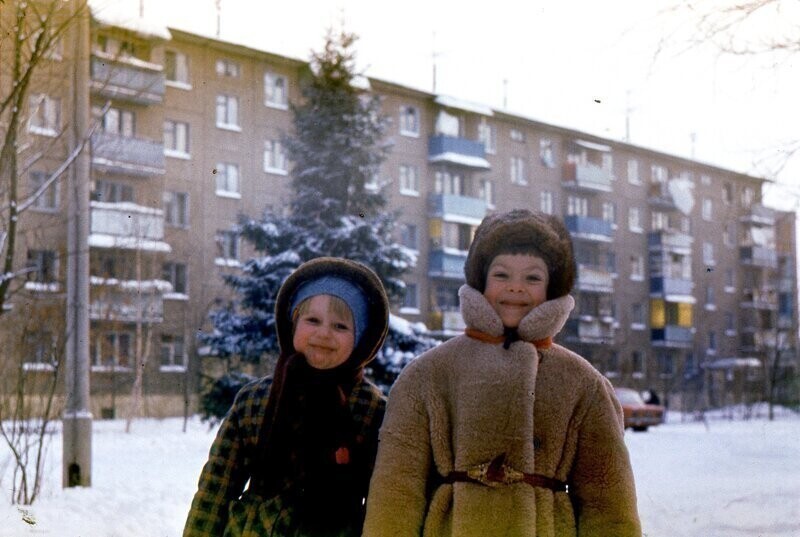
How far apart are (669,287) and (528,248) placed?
52126 mm

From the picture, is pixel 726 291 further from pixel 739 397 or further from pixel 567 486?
pixel 567 486

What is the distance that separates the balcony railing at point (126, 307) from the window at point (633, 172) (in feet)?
91.9

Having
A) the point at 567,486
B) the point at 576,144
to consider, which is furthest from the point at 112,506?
the point at 576,144

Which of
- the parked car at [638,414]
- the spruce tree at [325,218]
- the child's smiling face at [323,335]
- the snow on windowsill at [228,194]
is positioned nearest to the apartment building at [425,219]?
the snow on windowsill at [228,194]

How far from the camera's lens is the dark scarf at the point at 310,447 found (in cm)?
367

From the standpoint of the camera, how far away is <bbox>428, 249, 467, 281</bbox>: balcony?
42.9m

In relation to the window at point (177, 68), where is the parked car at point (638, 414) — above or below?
below

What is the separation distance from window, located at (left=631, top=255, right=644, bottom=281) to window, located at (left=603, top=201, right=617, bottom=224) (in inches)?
93.5

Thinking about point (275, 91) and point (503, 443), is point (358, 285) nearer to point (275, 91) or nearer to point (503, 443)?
point (503, 443)

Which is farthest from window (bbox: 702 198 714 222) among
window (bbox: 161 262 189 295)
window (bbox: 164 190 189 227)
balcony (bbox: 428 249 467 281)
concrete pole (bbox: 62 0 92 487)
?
concrete pole (bbox: 62 0 92 487)

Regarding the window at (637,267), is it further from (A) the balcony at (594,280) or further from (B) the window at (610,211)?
(A) the balcony at (594,280)

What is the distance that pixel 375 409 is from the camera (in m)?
3.86

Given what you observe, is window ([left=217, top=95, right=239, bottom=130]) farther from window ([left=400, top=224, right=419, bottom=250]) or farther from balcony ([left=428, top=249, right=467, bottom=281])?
balcony ([left=428, top=249, right=467, bottom=281])

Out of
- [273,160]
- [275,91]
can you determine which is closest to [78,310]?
[273,160]
